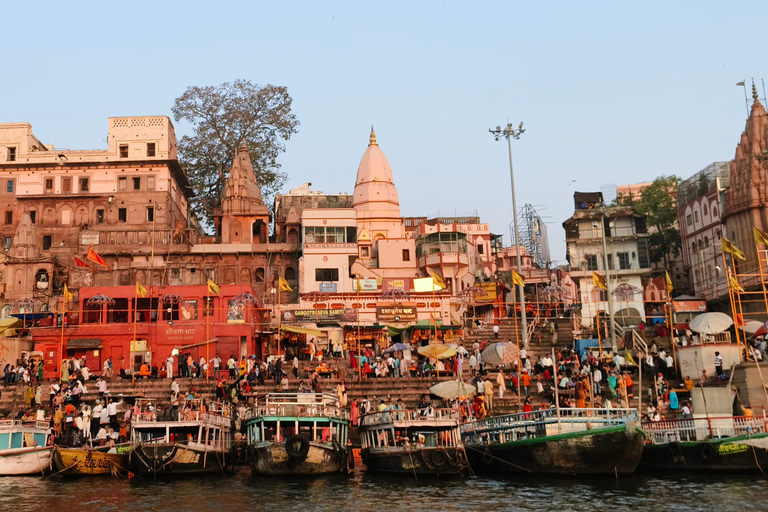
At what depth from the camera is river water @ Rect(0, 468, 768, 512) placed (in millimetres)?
20703

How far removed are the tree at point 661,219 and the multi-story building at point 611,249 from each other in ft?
24.6

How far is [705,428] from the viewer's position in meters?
25.6

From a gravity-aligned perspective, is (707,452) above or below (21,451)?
below

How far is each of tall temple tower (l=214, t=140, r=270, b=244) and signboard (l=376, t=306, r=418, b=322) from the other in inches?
632

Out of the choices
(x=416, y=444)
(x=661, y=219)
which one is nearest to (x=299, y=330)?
(x=416, y=444)

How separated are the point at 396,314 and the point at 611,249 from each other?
64.9 ft

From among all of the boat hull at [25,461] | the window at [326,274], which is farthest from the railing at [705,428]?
the window at [326,274]

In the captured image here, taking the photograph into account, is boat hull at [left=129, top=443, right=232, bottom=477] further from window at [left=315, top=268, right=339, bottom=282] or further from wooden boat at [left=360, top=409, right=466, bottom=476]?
window at [left=315, top=268, right=339, bottom=282]

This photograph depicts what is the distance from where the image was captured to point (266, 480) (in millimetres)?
25531

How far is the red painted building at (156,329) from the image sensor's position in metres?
44.0

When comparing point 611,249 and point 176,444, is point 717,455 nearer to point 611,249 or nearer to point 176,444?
point 176,444

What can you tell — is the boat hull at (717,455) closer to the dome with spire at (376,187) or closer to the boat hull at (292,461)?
the boat hull at (292,461)

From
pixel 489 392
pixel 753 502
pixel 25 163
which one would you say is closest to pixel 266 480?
pixel 489 392

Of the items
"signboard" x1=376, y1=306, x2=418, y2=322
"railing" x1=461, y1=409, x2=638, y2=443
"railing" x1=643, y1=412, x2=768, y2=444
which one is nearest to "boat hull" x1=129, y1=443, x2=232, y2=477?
"railing" x1=461, y1=409, x2=638, y2=443
